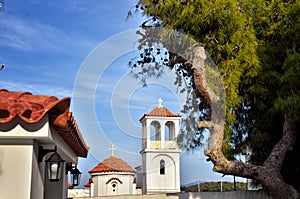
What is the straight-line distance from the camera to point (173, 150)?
17.8 m

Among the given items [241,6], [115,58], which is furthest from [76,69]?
[241,6]

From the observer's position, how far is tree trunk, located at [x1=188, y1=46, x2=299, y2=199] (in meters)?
6.66

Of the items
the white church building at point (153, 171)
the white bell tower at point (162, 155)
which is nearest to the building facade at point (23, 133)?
the white bell tower at point (162, 155)

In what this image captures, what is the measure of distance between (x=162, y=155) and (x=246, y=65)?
11.2 meters

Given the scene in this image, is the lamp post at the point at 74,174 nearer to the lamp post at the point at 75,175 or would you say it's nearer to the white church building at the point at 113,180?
the lamp post at the point at 75,175

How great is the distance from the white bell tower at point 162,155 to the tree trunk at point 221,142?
8.75m

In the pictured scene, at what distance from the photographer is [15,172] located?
330cm

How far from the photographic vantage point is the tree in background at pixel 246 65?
6.63 meters

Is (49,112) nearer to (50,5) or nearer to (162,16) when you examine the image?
(162,16)

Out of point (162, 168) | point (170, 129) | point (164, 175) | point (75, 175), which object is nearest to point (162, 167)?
point (162, 168)

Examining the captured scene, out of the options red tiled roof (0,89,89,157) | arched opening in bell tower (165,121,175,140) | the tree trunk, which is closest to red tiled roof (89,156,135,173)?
arched opening in bell tower (165,121,175,140)

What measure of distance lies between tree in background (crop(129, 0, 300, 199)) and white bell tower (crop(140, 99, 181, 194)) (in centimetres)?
812

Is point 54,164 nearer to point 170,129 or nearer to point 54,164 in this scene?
point 54,164

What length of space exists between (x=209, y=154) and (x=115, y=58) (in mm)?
2188
